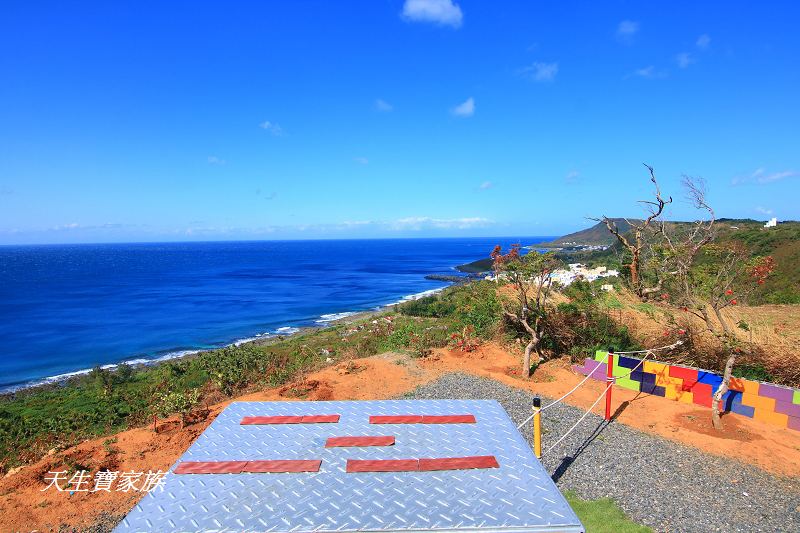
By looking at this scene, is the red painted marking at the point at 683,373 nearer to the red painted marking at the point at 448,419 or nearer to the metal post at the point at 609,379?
the metal post at the point at 609,379

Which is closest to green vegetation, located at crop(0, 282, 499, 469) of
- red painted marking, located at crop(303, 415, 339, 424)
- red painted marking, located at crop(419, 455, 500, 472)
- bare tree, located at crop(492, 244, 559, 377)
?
bare tree, located at crop(492, 244, 559, 377)

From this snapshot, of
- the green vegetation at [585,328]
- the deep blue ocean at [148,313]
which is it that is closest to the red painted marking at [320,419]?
the green vegetation at [585,328]

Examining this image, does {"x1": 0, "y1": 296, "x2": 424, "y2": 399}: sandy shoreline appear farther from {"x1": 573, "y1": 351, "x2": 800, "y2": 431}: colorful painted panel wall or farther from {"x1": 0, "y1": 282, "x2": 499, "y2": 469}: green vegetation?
{"x1": 573, "y1": 351, "x2": 800, "y2": 431}: colorful painted panel wall

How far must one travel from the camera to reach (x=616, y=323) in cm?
1270

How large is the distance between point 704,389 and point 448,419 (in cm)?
797

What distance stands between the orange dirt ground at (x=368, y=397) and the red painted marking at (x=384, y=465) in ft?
17.5

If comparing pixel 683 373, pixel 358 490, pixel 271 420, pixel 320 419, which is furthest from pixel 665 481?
pixel 271 420

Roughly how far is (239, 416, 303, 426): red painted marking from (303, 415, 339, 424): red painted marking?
0.07 meters

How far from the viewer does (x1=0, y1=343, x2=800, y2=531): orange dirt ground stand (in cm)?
671

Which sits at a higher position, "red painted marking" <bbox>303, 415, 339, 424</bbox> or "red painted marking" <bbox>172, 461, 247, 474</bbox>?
"red painted marking" <bbox>172, 461, 247, 474</bbox>

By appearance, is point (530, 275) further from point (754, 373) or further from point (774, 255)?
point (774, 255)

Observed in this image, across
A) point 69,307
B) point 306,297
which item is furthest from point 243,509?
point 69,307

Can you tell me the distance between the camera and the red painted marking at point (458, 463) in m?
3.53

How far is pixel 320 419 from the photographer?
15.0 feet
